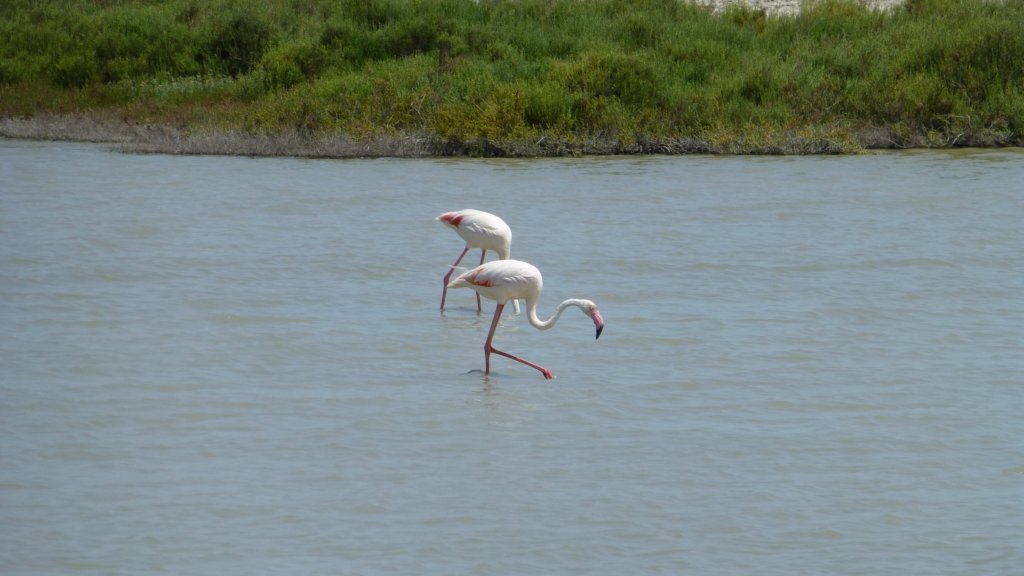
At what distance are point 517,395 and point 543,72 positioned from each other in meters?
16.6

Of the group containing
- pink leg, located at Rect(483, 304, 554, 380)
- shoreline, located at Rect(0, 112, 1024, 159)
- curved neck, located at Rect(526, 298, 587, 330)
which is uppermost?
curved neck, located at Rect(526, 298, 587, 330)

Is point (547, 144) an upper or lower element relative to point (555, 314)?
lower

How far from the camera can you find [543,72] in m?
24.5

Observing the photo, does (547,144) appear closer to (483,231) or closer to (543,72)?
(543,72)

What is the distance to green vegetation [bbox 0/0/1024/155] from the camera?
22469 mm

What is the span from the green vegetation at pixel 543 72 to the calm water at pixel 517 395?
584cm

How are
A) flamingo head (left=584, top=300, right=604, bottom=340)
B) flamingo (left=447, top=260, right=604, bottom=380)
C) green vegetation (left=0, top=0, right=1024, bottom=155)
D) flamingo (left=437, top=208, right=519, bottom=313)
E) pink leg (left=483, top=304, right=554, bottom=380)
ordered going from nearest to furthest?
flamingo head (left=584, top=300, right=604, bottom=340), pink leg (left=483, top=304, right=554, bottom=380), flamingo (left=447, top=260, right=604, bottom=380), flamingo (left=437, top=208, right=519, bottom=313), green vegetation (left=0, top=0, right=1024, bottom=155)

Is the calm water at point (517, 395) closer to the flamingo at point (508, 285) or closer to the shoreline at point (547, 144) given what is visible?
the flamingo at point (508, 285)

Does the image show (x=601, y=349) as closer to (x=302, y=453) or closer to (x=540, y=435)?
(x=540, y=435)

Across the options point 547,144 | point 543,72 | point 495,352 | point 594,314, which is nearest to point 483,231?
point 495,352

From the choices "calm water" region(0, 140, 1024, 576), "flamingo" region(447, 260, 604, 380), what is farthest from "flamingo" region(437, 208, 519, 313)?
"flamingo" region(447, 260, 604, 380)

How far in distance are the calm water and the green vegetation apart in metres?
5.84

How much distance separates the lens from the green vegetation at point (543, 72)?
22.5 metres

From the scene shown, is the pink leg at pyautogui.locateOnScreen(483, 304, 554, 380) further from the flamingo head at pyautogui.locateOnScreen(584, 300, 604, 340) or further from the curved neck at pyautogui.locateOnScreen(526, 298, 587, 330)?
the flamingo head at pyautogui.locateOnScreen(584, 300, 604, 340)
